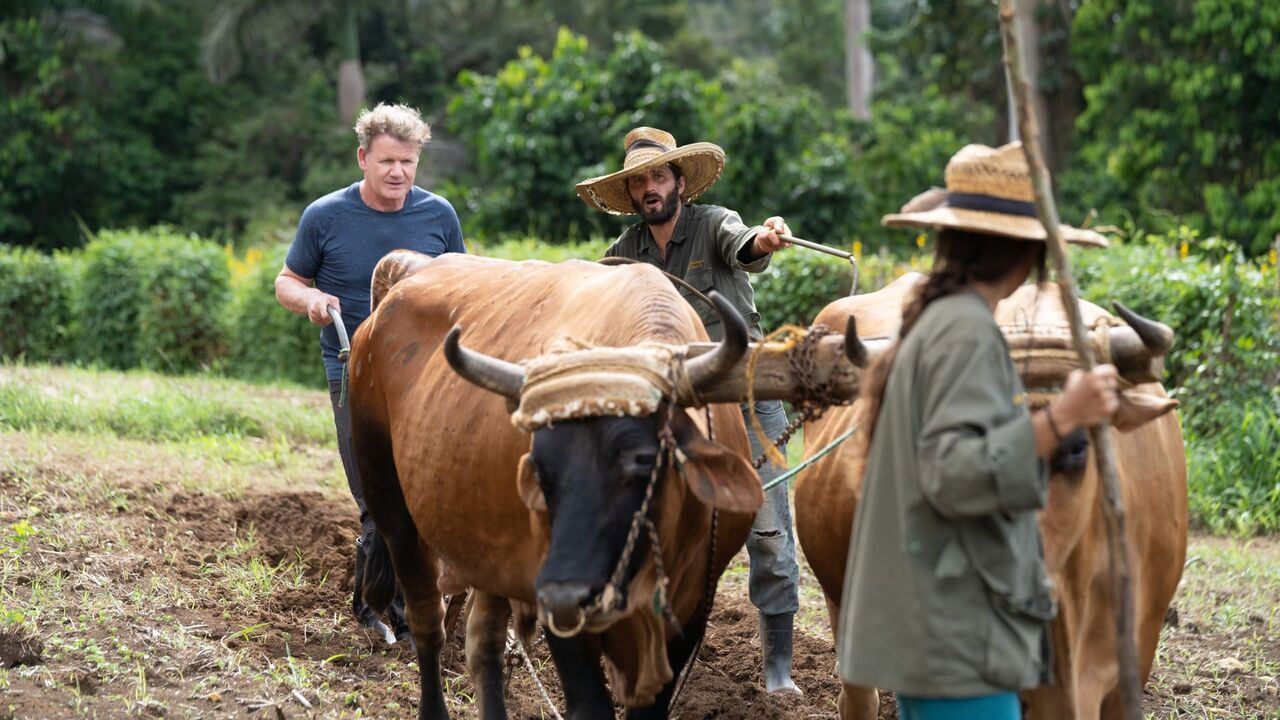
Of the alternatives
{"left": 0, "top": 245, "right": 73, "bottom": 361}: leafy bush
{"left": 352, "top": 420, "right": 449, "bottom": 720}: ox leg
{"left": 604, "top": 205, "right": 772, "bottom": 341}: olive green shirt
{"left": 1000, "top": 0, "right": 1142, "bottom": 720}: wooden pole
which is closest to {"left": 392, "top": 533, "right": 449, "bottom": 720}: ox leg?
{"left": 352, "top": 420, "right": 449, "bottom": 720}: ox leg

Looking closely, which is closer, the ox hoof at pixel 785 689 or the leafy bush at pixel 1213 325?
the ox hoof at pixel 785 689

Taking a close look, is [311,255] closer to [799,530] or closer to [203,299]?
[799,530]

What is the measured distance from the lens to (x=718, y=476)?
3836mm

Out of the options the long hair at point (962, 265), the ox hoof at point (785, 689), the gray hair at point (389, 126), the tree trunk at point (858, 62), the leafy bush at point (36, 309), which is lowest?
the ox hoof at point (785, 689)

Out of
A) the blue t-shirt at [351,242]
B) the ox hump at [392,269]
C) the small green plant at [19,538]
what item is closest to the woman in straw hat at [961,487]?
the ox hump at [392,269]

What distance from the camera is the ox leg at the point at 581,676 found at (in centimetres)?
427

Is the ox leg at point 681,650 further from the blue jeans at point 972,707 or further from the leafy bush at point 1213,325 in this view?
the leafy bush at point 1213,325

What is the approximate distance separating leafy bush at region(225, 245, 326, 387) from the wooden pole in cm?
1128

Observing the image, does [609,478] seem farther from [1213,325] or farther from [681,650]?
[1213,325]

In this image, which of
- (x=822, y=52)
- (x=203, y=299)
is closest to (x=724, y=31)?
(x=822, y=52)

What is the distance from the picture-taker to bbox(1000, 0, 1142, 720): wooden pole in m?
3.00

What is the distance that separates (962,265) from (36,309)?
47.4ft

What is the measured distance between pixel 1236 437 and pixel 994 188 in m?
6.52

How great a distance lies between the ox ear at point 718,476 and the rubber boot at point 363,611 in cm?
283
